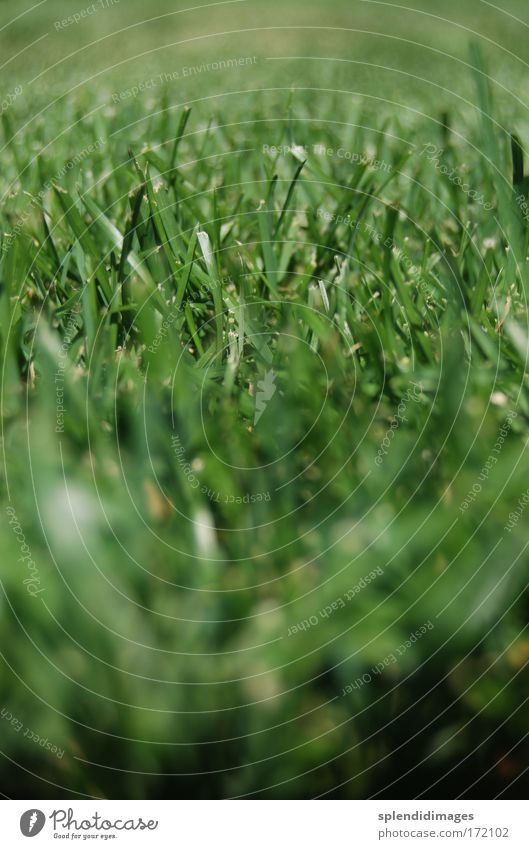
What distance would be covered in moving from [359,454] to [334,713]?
176 millimetres

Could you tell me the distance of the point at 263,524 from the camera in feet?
1.69

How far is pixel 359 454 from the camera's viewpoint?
22.1 inches

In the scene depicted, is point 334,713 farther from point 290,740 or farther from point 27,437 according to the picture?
point 27,437
